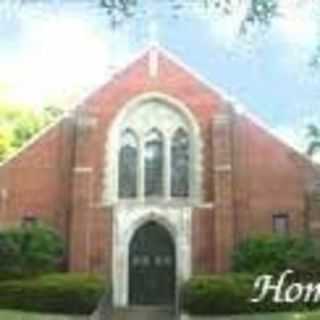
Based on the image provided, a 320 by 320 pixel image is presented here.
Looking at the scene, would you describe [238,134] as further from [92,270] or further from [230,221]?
[92,270]

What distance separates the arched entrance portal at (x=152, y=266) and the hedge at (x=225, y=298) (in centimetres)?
319

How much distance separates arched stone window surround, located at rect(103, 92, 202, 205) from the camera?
28516mm

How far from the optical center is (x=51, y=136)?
2905cm

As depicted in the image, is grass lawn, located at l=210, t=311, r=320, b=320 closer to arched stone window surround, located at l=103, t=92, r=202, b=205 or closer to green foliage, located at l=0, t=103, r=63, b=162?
arched stone window surround, located at l=103, t=92, r=202, b=205

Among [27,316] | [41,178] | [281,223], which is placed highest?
[41,178]

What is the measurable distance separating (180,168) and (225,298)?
235 inches

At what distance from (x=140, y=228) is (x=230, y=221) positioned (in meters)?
2.59

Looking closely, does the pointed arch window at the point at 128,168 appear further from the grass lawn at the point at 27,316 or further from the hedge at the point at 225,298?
the grass lawn at the point at 27,316

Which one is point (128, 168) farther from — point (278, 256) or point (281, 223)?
point (278, 256)

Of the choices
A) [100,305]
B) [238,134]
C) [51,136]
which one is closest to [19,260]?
[100,305]

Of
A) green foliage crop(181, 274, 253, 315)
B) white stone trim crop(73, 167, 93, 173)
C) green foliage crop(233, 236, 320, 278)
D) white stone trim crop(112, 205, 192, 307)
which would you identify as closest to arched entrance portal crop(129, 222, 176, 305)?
white stone trim crop(112, 205, 192, 307)

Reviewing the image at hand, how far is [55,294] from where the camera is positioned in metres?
24.2

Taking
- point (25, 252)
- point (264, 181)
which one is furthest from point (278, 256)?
point (25, 252)

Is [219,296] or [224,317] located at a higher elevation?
[219,296]
